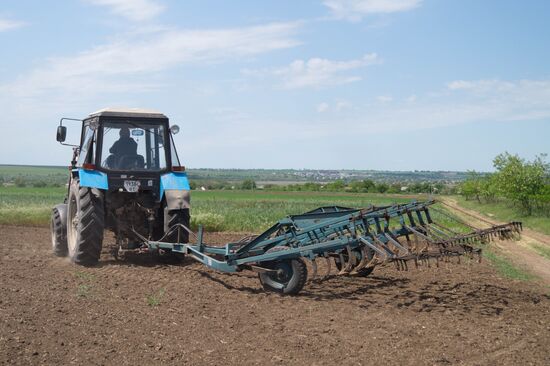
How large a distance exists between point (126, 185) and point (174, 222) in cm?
96

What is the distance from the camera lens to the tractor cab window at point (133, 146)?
9.75 meters

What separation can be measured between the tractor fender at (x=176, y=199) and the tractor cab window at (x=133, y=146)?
740 millimetres

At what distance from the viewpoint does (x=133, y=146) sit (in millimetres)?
9953

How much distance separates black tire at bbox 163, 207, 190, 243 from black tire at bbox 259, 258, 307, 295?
202 cm

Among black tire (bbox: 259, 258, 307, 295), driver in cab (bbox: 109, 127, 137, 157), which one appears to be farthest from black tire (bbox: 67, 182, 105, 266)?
black tire (bbox: 259, 258, 307, 295)

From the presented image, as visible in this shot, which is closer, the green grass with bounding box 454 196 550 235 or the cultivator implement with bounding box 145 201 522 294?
the cultivator implement with bounding box 145 201 522 294

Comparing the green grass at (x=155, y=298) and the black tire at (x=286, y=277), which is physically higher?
the black tire at (x=286, y=277)

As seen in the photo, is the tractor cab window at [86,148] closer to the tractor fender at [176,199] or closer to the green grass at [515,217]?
the tractor fender at [176,199]

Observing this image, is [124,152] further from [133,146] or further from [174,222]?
[174,222]

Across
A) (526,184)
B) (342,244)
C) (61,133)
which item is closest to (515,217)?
(526,184)

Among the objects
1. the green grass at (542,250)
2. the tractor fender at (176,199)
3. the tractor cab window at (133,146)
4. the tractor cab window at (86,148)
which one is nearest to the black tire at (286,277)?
the tractor fender at (176,199)

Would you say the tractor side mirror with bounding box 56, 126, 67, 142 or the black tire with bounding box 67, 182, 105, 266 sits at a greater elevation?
the tractor side mirror with bounding box 56, 126, 67, 142

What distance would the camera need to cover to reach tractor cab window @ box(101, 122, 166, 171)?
975cm

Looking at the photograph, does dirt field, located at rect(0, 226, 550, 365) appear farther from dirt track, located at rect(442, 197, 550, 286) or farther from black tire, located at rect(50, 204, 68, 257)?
dirt track, located at rect(442, 197, 550, 286)
